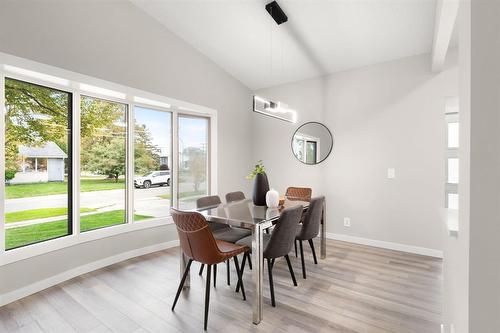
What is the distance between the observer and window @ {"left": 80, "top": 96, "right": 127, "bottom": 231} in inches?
120

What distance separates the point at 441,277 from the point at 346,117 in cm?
244

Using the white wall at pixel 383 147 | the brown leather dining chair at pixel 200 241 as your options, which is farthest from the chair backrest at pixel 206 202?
the white wall at pixel 383 147

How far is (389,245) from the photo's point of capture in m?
3.66

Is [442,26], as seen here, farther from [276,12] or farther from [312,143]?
[312,143]

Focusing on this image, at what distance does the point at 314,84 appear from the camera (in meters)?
4.32

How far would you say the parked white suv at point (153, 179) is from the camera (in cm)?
362

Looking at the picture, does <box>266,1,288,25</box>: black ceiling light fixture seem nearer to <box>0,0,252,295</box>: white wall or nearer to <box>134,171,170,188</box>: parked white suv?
<box>0,0,252,295</box>: white wall

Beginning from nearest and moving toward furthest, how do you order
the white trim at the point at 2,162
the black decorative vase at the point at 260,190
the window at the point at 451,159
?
1. the white trim at the point at 2,162
2. the black decorative vase at the point at 260,190
3. the window at the point at 451,159

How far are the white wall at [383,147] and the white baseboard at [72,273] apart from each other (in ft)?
8.88

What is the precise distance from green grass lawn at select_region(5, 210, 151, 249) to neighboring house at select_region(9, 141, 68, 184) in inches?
19.1

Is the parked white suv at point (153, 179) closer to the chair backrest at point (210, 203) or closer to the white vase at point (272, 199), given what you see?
the chair backrest at point (210, 203)

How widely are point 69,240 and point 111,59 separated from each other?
2.13m

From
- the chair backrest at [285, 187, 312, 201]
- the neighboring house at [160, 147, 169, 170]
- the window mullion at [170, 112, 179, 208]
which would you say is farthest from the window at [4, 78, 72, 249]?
the chair backrest at [285, 187, 312, 201]

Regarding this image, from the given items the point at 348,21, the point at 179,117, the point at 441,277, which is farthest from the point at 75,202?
the point at 441,277
